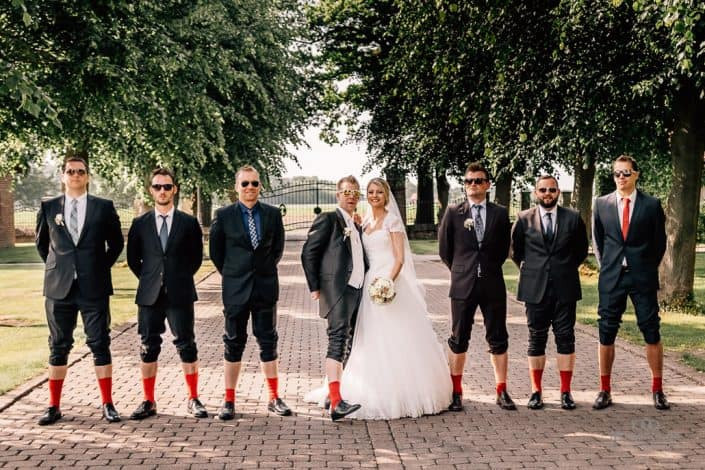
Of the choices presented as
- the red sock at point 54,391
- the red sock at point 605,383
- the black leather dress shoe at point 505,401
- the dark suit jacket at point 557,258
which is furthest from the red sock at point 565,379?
the red sock at point 54,391

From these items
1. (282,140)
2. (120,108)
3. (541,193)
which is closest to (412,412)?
(541,193)

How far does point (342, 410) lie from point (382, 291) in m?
1.08

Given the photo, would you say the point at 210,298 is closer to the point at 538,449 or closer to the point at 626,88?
the point at 626,88

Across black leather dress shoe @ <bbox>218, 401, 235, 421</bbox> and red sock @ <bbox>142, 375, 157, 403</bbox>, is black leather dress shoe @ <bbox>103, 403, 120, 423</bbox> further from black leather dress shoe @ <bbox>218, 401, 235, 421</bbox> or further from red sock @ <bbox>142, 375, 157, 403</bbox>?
black leather dress shoe @ <bbox>218, 401, 235, 421</bbox>

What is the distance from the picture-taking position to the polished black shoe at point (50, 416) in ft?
20.1

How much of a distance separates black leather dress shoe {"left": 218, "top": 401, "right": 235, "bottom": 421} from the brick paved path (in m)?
0.07

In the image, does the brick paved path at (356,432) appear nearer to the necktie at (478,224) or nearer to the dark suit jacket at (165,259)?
the dark suit jacket at (165,259)

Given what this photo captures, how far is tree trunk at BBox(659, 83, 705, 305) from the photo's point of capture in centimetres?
1231

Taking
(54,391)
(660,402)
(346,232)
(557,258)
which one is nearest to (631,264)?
(557,258)

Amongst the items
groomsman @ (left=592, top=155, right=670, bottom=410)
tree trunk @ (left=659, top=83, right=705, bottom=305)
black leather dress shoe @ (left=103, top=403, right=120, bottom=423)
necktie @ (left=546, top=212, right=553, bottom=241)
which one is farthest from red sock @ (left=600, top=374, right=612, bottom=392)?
tree trunk @ (left=659, top=83, right=705, bottom=305)

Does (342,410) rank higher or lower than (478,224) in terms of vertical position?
lower

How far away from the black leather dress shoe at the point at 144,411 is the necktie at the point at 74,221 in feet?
5.02

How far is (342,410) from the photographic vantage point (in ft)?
20.2

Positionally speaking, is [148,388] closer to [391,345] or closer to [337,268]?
[337,268]
